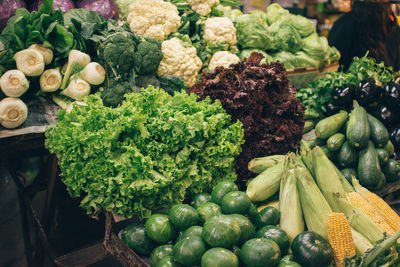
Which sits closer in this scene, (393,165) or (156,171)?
(156,171)

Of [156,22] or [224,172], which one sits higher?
[156,22]

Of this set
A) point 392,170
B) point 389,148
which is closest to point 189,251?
point 392,170

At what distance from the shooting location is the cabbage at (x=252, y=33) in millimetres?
3932

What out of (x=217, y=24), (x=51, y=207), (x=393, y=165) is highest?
(x=217, y=24)

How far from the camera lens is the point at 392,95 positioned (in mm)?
2879

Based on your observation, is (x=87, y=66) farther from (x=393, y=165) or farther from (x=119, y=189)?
(x=393, y=165)

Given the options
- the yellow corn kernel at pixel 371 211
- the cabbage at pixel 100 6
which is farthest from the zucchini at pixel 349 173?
the cabbage at pixel 100 6

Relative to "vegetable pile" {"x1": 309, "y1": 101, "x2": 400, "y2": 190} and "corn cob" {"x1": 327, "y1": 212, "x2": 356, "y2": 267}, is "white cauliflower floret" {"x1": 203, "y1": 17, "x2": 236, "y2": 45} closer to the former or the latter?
"vegetable pile" {"x1": 309, "y1": 101, "x2": 400, "y2": 190}

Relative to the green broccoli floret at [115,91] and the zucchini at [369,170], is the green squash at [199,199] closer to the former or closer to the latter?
the green broccoli floret at [115,91]

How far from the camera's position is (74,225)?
3.48 m

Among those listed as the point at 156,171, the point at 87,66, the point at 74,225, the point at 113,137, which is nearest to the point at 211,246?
the point at 156,171

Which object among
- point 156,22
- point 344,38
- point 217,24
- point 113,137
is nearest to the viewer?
point 113,137

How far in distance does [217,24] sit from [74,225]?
298cm

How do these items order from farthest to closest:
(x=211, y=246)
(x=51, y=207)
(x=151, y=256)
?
(x=51, y=207) < (x=151, y=256) < (x=211, y=246)
